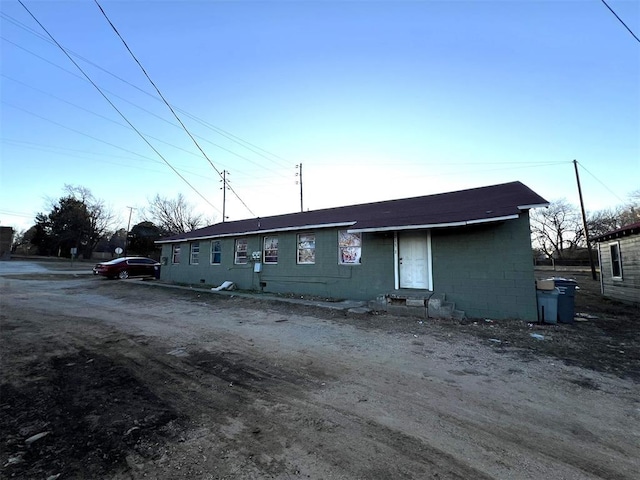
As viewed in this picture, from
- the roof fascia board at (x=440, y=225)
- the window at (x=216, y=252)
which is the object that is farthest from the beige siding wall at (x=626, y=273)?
the window at (x=216, y=252)

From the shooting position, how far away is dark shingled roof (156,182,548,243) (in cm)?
840

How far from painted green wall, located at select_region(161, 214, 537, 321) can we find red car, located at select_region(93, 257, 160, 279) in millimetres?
10262

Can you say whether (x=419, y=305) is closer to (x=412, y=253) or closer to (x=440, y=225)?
(x=412, y=253)

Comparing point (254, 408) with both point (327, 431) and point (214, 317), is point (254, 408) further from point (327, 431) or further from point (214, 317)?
point (214, 317)

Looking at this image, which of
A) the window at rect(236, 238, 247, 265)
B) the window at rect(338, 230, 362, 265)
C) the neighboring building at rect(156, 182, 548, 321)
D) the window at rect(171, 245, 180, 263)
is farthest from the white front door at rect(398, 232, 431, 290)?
the window at rect(171, 245, 180, 263)

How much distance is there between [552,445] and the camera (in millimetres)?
2824

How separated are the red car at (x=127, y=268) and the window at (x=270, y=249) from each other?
11452 mm

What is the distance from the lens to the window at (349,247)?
11617 millimetres

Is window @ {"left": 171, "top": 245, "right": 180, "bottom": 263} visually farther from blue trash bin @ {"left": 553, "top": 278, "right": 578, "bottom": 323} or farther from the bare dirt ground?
blue trash bin @ {"left": 553, "top": 278, "right": 578, "bottom": 323}

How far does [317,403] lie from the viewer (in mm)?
3619

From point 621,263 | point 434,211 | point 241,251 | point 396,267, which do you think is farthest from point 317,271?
point 621,263

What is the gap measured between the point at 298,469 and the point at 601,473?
7.47ft

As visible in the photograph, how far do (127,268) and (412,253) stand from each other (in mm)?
19620

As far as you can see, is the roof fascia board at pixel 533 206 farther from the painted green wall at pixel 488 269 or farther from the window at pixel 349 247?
the window at pixel 349 247
